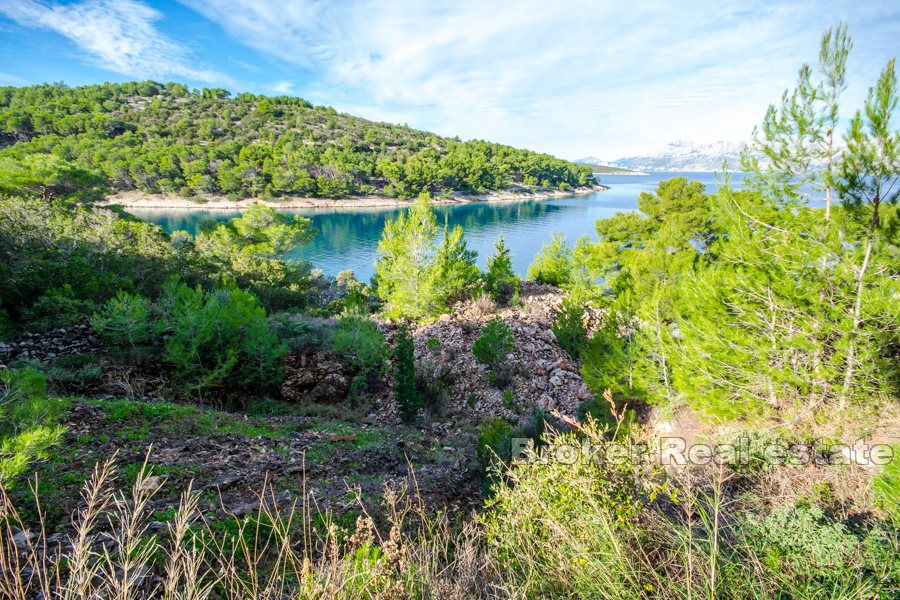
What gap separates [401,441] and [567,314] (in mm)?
8264

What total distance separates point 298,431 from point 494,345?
6205 millimetres

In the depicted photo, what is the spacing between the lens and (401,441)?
7461 mm

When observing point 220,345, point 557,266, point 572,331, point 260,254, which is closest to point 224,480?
point 220,345

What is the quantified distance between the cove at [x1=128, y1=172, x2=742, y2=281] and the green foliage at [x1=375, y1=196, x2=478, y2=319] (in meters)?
16.9

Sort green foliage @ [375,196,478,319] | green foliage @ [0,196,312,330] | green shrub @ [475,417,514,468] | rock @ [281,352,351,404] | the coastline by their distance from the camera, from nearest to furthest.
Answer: green shrub @ [475,417,514,468] → rock @ [281,352,351,404] → green foliage @ [0,196,312,330] → green foliage @ [375,196,478,319] → the coastline

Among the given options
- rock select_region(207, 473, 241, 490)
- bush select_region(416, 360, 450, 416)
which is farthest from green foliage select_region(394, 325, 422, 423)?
rock select_region(207, 473, 241, 490)

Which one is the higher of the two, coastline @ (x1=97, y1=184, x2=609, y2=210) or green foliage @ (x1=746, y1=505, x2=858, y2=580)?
coastline @ (x1=97, y1=184, x2=609, y2=210)

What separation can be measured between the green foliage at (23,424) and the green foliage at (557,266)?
22588mm

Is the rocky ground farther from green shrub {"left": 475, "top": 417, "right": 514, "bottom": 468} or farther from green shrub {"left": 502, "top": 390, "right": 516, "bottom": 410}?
green shrub {"left": 475, "top": 417, "right": 514, "bottom": 468}

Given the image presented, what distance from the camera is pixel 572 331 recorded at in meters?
13.0

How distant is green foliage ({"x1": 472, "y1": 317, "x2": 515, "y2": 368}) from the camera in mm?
11594


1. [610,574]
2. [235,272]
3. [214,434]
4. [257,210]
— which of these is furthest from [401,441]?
[257,210]

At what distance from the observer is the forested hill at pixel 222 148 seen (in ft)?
225

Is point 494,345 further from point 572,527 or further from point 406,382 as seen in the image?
point 572,527
